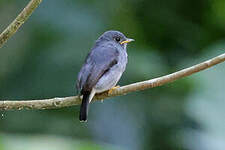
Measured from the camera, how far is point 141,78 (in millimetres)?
6375

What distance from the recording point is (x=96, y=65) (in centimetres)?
475

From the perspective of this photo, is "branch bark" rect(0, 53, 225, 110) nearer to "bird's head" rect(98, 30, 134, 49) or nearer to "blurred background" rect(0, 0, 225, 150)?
"blurred background" rect(0, 0, 225, 150)

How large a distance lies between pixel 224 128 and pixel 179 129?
1126 mm

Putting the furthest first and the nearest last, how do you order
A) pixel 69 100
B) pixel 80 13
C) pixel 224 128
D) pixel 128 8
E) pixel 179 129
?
pixel 128 8 < pixel 80 13 < pixel 179 129 < pixel 224 128 < pixel 69 100

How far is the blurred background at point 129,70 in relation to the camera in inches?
224

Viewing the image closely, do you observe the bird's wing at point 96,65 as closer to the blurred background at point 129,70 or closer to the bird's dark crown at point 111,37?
the bird's dark crown at point 111,37

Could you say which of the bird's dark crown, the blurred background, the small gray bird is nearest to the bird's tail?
the small gray bird

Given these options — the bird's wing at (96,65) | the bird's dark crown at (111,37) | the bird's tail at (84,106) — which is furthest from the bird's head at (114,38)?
the bird's tail at (84,106)

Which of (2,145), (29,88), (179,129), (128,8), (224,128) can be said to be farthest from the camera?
(128,8)

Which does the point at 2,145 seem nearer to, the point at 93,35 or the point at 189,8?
the point at 93,35

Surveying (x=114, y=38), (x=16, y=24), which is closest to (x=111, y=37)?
(x=114, y=38)

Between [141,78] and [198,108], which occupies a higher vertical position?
[141,78]

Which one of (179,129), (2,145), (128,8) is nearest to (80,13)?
(128,8)

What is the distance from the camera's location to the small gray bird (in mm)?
4479
